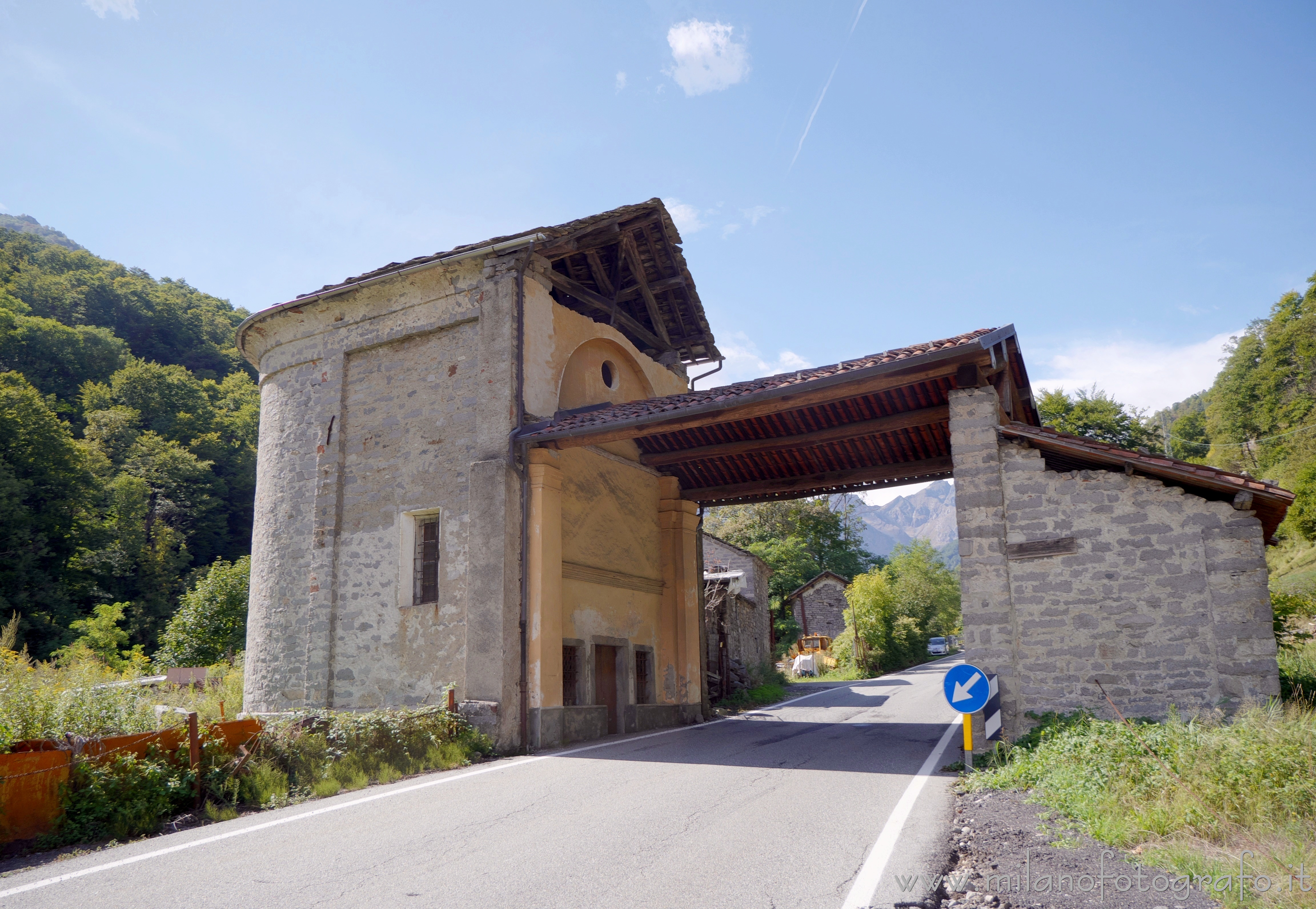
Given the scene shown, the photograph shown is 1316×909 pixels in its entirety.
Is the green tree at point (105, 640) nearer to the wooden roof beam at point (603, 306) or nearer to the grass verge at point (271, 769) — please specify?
the wooden roof beam at point (603, 306)

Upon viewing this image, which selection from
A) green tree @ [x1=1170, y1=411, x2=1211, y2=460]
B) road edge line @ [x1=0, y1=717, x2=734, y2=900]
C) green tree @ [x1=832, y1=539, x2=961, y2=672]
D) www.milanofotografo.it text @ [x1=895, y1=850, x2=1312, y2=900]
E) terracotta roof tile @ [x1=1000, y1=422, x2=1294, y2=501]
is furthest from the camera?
green tree @ [x1=1170, y1=411, x2=1211, y2=460]

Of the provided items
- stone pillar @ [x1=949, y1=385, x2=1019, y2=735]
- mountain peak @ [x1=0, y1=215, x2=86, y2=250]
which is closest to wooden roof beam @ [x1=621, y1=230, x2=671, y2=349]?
stone pillar @ [x1=949, y1=385, x2=1019, y2=735]

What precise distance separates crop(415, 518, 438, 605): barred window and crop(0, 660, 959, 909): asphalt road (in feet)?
11.9

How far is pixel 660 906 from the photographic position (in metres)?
4.32

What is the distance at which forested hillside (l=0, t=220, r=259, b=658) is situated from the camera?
1345 inches

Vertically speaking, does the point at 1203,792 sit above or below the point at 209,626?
below

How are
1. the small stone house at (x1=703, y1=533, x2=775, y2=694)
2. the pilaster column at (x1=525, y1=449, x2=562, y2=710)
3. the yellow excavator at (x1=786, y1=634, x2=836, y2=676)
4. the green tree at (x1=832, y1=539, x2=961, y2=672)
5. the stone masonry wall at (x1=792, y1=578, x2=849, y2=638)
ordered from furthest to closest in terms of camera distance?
the stone masonry wall at (x1=792, y1=578, x2=849, y2=638) → the yellow excavator at (x1=786, y1=634, x2=836, y2=676) → the green tree at (x1=832, y1=539, x2=961, y2=672) → the small stone house at (x1=703, y1=533, x2=775, y2=694) → the pilaster column at (x1=525, y1=449, x2=562, y2=710)

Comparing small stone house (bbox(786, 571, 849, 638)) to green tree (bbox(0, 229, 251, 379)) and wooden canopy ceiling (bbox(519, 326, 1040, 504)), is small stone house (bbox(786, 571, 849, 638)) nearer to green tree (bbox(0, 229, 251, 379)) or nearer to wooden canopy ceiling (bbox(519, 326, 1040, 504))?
wooden canopy ceiling (bbox(519, 326, 1040, 504))

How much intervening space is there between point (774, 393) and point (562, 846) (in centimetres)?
612

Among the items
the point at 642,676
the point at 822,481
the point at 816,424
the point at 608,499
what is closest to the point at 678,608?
the point at 642,676

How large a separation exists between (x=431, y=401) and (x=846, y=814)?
906 cm

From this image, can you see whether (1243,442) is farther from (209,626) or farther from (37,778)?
(37,778)

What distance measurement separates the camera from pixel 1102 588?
9000 millimetres

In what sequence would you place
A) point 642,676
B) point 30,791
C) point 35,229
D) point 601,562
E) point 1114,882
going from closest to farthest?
point 1114,882, point 30,791, point 601,562, point 642,676, point 35,229
